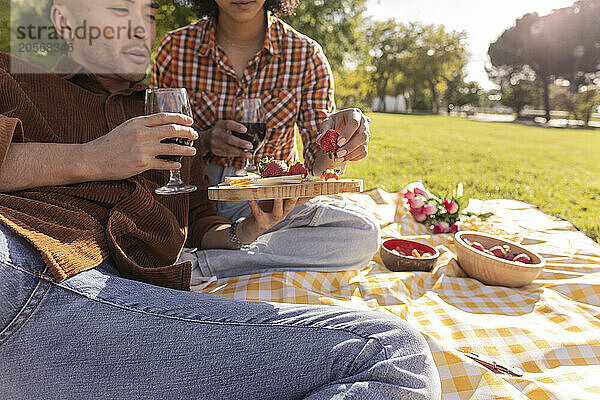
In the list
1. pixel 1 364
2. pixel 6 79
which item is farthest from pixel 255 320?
pixel 6 79

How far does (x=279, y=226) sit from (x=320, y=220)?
24 centimetres

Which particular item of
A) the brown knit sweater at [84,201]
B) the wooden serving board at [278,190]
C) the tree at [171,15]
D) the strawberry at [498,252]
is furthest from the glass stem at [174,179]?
the tree at [171,15]

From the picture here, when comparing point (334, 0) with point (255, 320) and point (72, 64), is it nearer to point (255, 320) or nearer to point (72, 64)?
point (72, 64)

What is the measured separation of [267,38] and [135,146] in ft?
4.93

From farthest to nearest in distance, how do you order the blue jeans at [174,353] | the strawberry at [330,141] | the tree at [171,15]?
the tree at [171,15] < the strawberry at [330,141] < the blue jeans at [174,353]

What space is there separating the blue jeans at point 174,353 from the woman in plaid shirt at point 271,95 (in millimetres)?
1281

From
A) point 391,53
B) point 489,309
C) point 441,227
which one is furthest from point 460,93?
point 489,309

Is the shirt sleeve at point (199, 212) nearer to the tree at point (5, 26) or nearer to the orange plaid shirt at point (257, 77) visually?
the orange plaid shirt at point (257, 77)

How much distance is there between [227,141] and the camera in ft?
7.50

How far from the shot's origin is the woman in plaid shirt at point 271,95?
2488mm

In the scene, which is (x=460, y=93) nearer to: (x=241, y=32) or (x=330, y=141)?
(x=241, y=32)

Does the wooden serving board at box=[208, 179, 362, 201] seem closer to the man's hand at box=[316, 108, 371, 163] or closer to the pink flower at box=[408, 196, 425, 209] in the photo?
the man's hand at box=[316, 108, 371, 163]

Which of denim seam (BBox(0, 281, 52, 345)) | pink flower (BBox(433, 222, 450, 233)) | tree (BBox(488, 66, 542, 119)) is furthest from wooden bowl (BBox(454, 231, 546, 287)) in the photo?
tree (BBox(488, 66, 542, 119))

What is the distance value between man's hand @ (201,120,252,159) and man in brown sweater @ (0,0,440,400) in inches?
26.6
